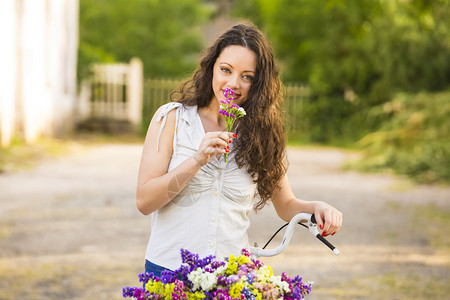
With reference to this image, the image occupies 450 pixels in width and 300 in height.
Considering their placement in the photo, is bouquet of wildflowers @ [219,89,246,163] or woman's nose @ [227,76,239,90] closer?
bouquet of wildflowers @ [219,89,246,163]

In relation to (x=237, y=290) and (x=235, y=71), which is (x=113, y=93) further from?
→ (x=237, y=290)

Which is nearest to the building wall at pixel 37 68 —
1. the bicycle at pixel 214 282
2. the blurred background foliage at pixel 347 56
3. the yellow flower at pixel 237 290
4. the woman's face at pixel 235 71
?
the blurred background foliage at pixel 347 56

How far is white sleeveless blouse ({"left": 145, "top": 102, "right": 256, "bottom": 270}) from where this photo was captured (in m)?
2.42

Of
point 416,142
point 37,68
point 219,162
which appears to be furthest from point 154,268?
point 37,68

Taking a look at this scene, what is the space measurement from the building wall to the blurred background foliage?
4.81 ft

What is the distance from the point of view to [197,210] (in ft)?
7.97

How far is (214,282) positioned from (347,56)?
20057mm

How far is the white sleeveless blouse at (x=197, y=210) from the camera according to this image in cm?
242

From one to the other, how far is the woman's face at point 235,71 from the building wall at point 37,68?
11747 millimetres

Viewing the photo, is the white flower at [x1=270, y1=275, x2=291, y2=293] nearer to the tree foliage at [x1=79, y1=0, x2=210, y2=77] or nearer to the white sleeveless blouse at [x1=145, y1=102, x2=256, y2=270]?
the white sleeveless blouse at [x1=145, y1=102, x2=256, y2=270]

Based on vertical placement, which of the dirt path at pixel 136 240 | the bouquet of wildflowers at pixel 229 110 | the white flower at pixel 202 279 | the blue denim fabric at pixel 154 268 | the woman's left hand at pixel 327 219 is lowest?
the dirt path at pixel 136 240

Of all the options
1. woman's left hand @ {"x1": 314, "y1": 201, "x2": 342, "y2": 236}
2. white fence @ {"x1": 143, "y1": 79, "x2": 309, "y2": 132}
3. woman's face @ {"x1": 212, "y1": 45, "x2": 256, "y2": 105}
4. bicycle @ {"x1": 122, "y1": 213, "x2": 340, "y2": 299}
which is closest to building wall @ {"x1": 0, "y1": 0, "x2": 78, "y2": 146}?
white fence @ {"x1": 143, "y1": 79, "x2": 309, "y2": 132}

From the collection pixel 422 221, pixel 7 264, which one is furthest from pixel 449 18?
pixel 7 264

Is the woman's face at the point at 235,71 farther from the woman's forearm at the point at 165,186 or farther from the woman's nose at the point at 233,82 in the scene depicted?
the woman's forearm at the point at 165,186
